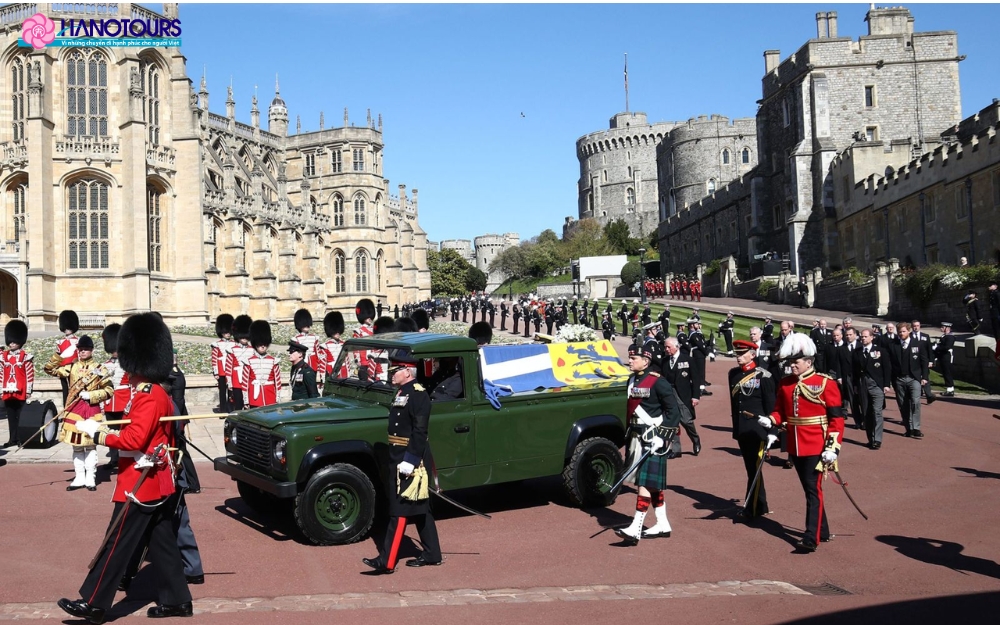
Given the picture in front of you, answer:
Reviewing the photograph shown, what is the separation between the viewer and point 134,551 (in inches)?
240

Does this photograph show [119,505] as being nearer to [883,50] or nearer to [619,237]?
[883,50]

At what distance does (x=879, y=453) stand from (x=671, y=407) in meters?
6.08

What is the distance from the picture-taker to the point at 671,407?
8.51 metres

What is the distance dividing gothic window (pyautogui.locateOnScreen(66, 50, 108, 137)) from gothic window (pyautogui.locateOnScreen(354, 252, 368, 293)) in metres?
28.8

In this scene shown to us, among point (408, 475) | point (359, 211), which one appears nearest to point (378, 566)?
point (408, 475)

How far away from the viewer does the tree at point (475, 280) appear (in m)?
119

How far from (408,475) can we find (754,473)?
4002 mm

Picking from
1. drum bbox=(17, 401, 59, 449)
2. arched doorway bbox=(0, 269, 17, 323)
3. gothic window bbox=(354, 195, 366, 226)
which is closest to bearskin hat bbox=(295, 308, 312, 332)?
drum bbox=(17, 401, 59, 449)

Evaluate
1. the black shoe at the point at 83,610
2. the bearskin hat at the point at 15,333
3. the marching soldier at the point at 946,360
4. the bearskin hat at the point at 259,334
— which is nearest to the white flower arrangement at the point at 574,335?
the bearskin hat at the point at 259,334

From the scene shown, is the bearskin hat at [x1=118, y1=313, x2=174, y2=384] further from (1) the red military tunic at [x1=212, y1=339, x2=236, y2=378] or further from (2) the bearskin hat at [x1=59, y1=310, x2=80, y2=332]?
(1) the red military tunic at [x1=212, y1=339, x2=236, y2=378]

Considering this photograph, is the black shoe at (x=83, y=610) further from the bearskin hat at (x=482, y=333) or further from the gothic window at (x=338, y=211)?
the gothic window at (x=338, y=211)

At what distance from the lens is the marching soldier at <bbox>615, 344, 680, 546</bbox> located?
825 cm

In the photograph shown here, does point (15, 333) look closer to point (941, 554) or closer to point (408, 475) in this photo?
point (408, 475)

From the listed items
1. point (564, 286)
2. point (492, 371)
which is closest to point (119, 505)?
point (492, 371)
